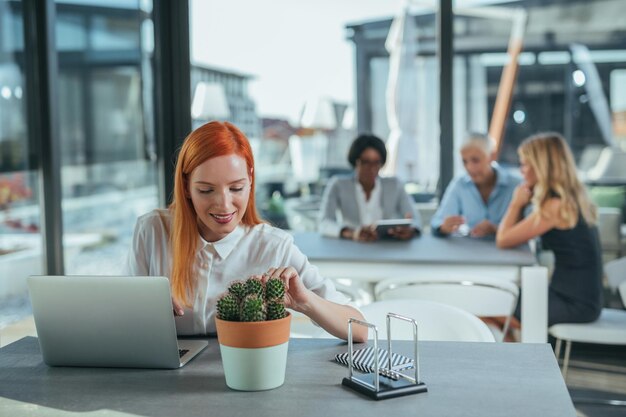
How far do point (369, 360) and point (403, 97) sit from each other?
4171mm

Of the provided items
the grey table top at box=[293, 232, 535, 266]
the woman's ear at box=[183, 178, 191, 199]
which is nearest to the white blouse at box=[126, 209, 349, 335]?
the woman's ear at box=[183, 178, 191, 199]

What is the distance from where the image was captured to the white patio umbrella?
19.0ft

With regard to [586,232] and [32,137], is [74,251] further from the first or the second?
[586,232]

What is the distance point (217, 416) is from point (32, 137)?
121 inches

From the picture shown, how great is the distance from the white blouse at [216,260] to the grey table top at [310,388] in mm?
210

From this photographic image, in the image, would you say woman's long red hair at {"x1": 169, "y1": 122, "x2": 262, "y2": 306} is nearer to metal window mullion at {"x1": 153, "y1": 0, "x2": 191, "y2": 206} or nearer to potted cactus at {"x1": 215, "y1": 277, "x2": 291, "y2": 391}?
potted cactus at {"x1": 215, "y1": 277, "x2": 291, "y2": 391}

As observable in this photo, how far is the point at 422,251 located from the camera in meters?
3.98

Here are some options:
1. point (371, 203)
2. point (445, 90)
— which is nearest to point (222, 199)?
point (371, 203)

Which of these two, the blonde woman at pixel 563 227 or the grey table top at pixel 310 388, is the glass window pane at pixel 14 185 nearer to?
the grey table top at pixel 310 388

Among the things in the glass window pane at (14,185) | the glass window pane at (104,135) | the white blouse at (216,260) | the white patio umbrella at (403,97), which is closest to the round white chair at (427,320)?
the white blouse at (216,260)

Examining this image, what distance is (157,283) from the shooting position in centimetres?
173

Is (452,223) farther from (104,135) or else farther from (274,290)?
(274,290)

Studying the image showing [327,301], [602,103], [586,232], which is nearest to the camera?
[327,301]

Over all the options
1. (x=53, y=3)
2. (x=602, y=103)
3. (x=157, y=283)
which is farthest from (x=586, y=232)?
(x=53, y=3)
